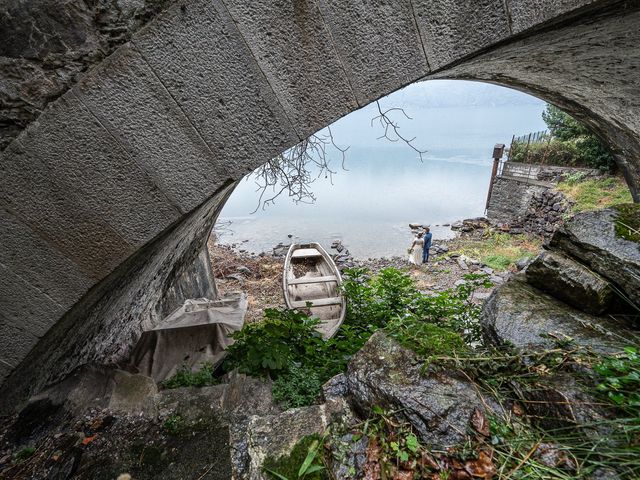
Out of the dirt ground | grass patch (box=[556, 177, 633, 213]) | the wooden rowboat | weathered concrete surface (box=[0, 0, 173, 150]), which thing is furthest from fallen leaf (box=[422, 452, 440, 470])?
grass patch (box=[556, 177, 633, 213])

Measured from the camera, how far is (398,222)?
64.8ft

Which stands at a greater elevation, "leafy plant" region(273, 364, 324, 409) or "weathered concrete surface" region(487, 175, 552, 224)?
"leafy plant" region(273, 364, 324, 409)

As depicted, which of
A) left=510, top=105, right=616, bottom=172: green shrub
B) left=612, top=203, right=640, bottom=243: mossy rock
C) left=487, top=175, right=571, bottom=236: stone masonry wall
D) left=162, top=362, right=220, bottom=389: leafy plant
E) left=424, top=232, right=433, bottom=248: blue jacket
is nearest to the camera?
left=612, top=203, right=640, bottom=243: mossy rock

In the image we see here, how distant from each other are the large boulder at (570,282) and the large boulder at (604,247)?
6cm

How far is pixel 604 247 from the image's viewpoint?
6.51ft

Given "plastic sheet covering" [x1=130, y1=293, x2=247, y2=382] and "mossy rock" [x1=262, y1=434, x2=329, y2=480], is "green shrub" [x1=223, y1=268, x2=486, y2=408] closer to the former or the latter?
"plastic sheet covering" [x1=130, y1=293, x2=247, y2=382]

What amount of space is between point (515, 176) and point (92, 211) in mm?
18500

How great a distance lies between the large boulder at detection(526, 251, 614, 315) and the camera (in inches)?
75.9

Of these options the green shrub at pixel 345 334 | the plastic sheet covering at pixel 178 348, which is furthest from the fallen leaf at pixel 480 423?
the plastic sheet covering at pixel 178 348

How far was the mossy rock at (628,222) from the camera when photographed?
6.40 ft

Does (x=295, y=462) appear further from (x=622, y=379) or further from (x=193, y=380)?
(x=193, y=380)

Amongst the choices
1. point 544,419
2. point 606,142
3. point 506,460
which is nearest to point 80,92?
point 506,460

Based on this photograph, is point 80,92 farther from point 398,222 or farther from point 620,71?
point 398,222

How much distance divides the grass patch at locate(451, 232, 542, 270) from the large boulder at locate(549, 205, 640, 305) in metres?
9.59
